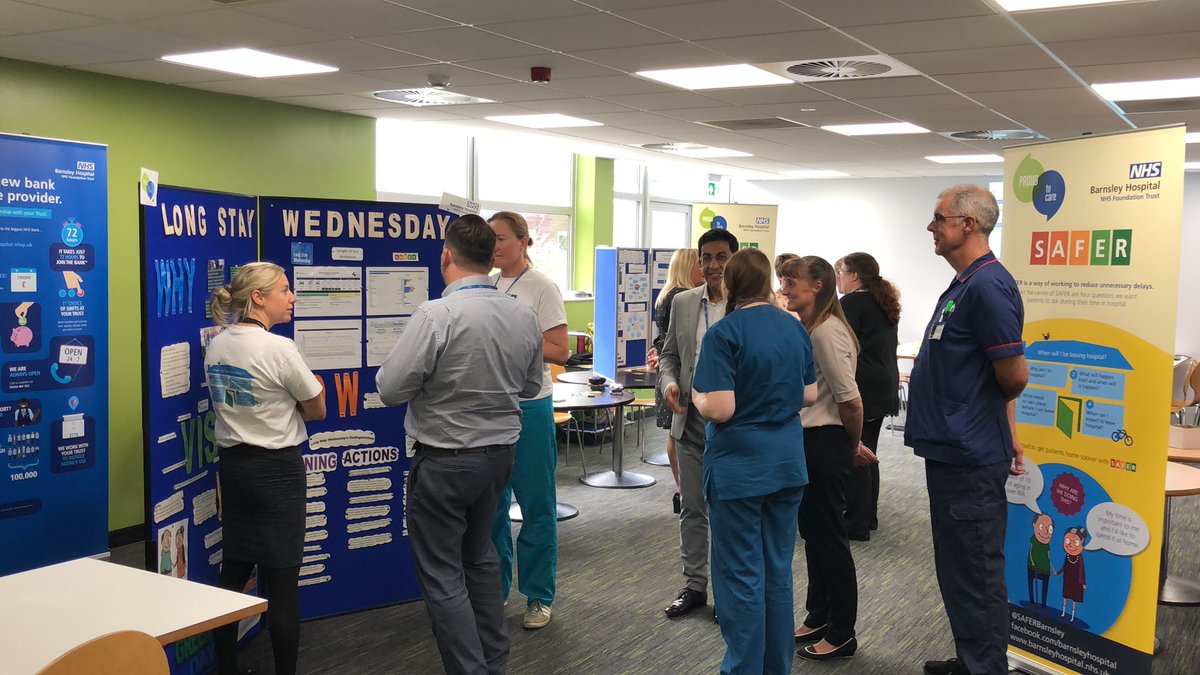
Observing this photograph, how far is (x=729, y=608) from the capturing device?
2.97 meters

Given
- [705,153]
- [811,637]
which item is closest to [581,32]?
[811,637]

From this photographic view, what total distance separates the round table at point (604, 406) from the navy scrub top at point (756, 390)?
8.26ft

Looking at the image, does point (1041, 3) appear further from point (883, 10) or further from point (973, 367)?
point (973, 367)

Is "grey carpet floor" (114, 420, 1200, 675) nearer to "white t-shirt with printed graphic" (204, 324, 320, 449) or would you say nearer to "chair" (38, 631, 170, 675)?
"white t-shirt with printed graphic" (204, 324, 320, 449)

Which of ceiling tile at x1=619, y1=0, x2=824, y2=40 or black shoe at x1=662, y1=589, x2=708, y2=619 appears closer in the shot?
ceiling tile at x1=619, y1=0, x2=824, y2=40

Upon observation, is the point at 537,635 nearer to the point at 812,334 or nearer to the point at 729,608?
the point at 729,608

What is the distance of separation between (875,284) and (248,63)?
3657 millimetres

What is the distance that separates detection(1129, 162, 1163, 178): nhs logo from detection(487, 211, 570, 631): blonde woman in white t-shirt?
2.10 meters

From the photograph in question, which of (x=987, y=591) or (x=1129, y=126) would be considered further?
(x=1129, y=126)

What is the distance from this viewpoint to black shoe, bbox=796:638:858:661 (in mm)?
3627

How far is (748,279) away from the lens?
288 centimetres

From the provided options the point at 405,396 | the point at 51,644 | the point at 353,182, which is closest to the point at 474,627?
the point at 405,396

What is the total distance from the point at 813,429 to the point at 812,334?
0.36m

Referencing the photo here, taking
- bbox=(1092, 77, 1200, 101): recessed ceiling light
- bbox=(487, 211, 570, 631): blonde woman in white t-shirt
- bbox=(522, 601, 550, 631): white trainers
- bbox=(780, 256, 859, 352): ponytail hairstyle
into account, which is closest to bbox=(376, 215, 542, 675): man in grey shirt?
bbox=(487, 211, 570, 631): blonde woman in white t-shirt
